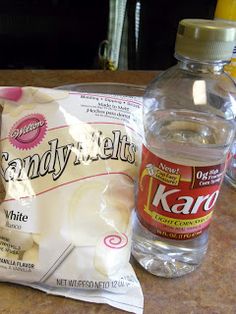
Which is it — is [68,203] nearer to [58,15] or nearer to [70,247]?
[70,247]

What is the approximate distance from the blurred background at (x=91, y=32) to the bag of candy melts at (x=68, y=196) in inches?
27.2

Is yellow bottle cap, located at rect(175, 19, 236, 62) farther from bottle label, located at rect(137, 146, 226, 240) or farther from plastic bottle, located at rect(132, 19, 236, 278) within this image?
bottle label, located at rect(137, 146, 226, 240)

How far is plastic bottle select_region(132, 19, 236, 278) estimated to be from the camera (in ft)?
1.40

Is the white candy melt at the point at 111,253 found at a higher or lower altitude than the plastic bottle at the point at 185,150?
lower

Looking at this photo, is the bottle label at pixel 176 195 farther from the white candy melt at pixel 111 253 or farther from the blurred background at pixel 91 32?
the blurred background at pixel 91 32

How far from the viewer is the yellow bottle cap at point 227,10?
0.57 meters

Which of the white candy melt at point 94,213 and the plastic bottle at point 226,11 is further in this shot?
the plastic bottle at point 226,11

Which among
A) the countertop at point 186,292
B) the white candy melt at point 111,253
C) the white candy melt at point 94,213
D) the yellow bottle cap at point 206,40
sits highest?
the yellow bottle cap at point 206,40

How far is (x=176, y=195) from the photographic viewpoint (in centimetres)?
44

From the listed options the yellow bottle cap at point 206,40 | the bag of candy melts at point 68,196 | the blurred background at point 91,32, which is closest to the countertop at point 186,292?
the bag of candy melts at point 68,196

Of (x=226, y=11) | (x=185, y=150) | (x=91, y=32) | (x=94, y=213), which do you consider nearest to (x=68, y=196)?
(x=94, y=213)

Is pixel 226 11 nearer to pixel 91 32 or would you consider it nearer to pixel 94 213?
pixel 94 213

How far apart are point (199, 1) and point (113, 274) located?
883 millimetres

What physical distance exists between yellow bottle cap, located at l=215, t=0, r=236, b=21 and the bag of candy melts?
0.21 metres
